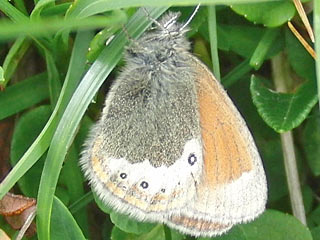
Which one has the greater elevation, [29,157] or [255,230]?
[29,157]

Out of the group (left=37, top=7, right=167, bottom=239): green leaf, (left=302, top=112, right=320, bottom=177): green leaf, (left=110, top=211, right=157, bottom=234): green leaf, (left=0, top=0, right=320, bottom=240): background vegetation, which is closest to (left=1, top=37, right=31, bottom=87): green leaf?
(left=0, top=0, right=320, bottom=240): background vegetation

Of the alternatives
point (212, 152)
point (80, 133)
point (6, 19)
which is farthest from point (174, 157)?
point (6, 19)

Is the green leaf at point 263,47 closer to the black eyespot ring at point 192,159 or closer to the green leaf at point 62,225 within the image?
the black eyespot ring at point 192,159

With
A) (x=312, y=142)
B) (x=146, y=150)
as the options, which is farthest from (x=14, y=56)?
(x=312, y=142)

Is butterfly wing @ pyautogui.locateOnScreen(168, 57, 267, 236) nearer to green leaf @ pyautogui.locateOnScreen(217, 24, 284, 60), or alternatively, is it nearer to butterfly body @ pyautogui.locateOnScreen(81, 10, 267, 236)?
butterfly body @ pyautogui.locateOnScreen(81, 10, 267, 236)

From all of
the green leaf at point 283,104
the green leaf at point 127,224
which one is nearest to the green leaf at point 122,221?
the green leaf at point 127,224

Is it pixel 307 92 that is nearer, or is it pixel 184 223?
pixel 184 223

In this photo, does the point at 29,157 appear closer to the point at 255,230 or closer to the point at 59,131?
the point at 59,131
